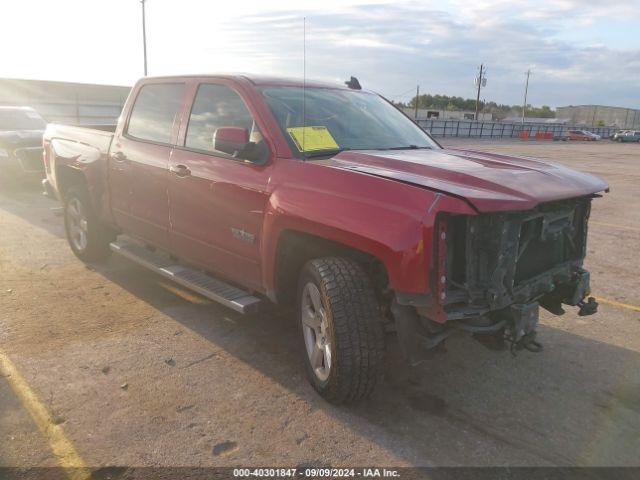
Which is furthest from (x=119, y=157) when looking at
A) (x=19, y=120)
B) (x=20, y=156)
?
(x=19, y=120)

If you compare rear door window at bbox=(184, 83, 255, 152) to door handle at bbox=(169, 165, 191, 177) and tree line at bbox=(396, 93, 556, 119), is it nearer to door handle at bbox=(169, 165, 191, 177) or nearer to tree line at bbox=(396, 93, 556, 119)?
door handle at bbox=(169, 165, 191, 177)

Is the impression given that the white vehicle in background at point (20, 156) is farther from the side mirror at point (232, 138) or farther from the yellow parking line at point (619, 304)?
the yellow parking line at point (619, 304)

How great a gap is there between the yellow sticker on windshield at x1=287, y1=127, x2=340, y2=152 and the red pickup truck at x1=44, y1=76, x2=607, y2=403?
1 centimetres

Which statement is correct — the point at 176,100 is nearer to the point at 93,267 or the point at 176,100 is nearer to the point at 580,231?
the point at 93,267

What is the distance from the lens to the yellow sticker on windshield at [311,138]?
12.2ft

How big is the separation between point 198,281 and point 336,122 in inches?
63.1

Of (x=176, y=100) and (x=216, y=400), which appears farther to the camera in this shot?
(x=176, y=100)

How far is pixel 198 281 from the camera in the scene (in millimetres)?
4266

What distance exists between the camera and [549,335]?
4500 millimetres

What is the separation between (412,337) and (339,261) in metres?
0.61

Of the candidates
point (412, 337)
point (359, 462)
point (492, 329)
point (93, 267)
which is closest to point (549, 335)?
point (492, 329)

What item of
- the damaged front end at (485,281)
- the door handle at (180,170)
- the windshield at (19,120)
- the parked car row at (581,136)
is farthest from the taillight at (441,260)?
the parked car row at (581,136)

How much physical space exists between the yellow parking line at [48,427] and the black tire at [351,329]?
4.59 ft

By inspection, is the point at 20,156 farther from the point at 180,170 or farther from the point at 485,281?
the point at 485,281
